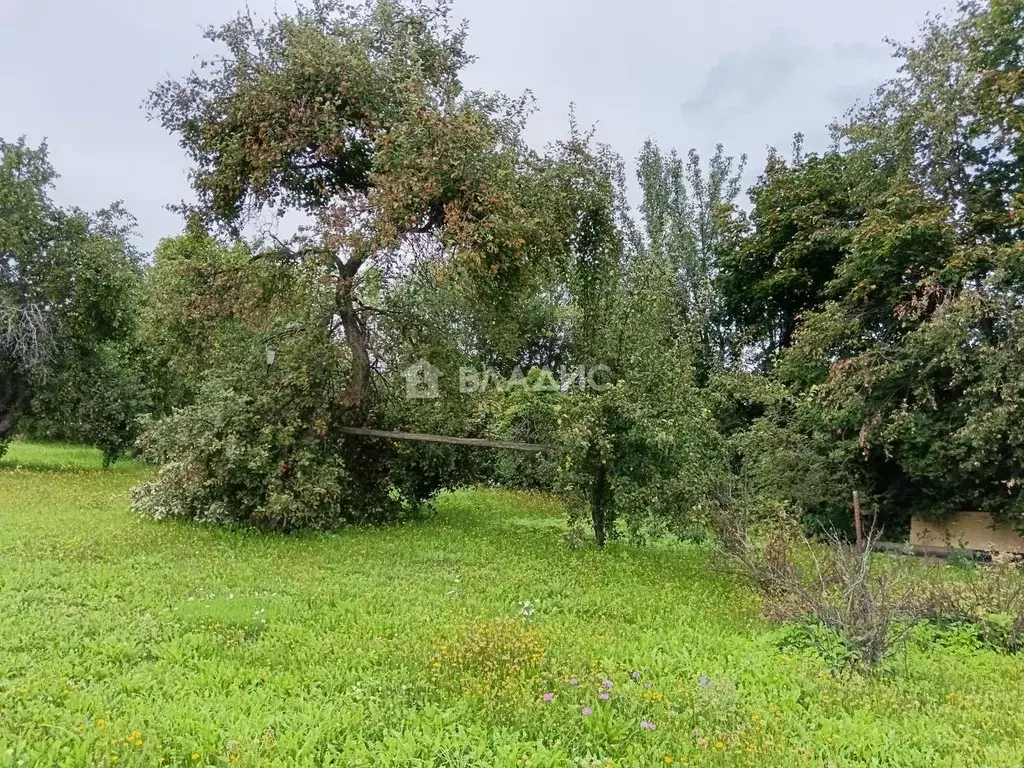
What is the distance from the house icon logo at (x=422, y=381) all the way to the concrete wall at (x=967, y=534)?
8.49 m

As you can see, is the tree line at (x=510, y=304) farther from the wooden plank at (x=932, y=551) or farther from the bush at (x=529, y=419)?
the wooden plank at (x=932, y=551)

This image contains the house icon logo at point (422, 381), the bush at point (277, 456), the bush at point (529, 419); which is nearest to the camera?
the bush at point (529, 419)

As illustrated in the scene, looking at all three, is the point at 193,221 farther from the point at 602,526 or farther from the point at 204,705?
the point at 204,705

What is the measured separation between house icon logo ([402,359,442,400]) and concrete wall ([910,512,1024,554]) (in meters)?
8.49

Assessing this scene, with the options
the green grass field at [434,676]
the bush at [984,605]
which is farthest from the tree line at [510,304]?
the green grass field at [434,676]

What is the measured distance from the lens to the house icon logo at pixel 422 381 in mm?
11094

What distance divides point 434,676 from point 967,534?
35.3 feet

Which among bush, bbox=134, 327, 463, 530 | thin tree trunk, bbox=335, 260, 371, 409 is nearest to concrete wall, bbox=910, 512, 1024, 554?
bush, bbox=134, 327, 463, 530

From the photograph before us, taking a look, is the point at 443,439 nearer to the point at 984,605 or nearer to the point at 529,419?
the point at 529,419

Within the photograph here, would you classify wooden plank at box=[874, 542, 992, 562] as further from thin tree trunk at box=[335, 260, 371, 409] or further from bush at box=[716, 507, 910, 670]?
thin tree trunk at box=[335, 260, 371, 409]

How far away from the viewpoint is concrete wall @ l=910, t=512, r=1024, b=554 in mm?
10875

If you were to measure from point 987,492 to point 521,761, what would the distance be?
10.7 m

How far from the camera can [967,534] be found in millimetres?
11398

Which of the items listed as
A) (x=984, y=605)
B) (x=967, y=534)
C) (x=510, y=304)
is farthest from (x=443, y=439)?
(x=967, y=534)
